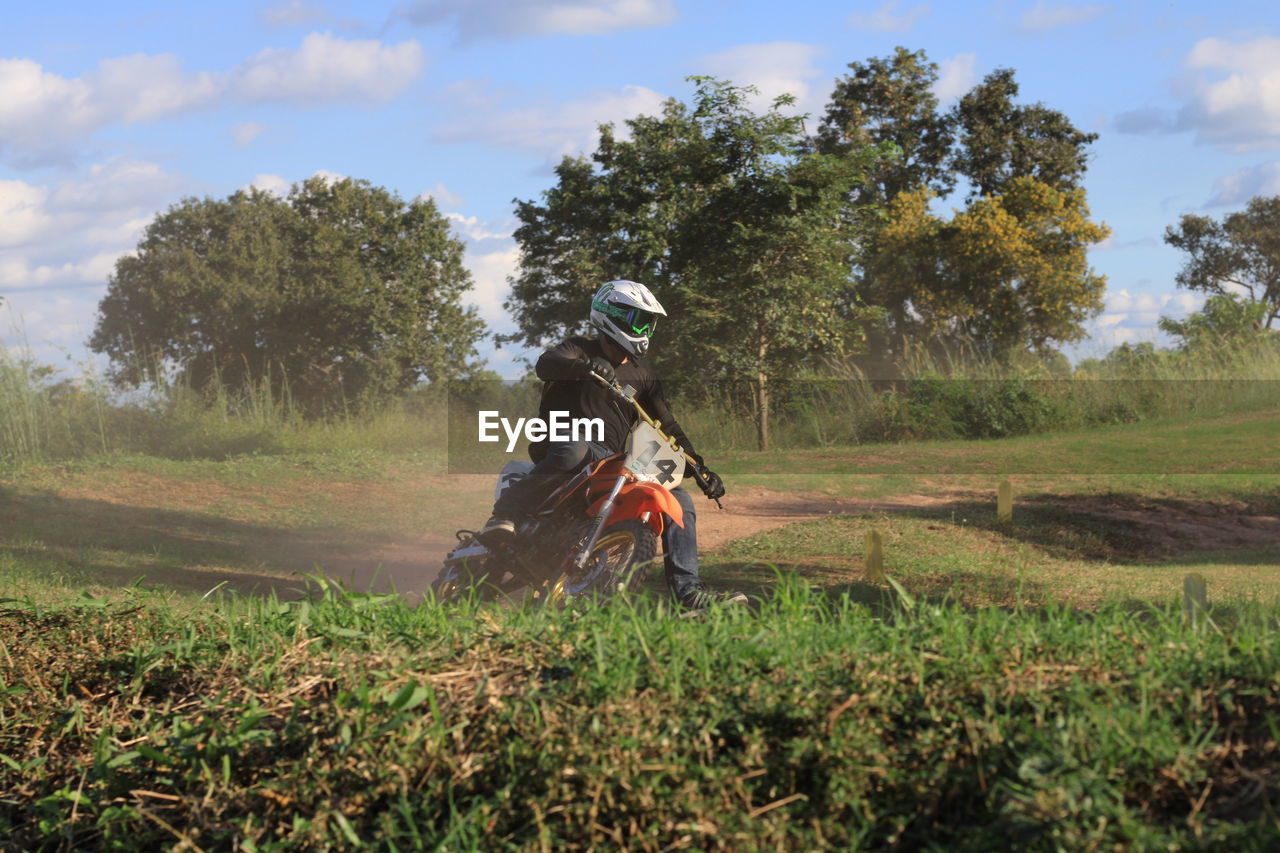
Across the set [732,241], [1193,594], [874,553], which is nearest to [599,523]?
[874,553]

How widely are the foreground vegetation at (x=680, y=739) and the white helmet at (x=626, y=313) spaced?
9.72ft

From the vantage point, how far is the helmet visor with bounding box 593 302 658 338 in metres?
6.60

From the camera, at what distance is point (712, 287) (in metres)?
18.5

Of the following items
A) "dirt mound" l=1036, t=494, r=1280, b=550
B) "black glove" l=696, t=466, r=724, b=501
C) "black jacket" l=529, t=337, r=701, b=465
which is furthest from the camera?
"dirt mound" l=1036, t=494, r=1280, b=550

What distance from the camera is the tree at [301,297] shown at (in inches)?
1134

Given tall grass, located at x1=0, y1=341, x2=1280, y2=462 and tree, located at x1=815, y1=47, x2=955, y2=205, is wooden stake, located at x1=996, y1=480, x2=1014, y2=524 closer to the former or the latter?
tall grass, located at x1=0, y1=341, x2=1280, y2=462

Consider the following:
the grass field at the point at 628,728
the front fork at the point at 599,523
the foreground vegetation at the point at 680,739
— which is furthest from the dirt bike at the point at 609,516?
the foreground vegetation at the point at 680,739

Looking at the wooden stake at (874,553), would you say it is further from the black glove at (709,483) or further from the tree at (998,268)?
the tree at (998,268)

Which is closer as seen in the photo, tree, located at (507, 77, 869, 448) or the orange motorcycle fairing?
the orange motorcycle fairing

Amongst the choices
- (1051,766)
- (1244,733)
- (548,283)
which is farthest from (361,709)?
(548,283)

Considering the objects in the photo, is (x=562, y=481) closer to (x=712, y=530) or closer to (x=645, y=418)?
(x=645, y=418)

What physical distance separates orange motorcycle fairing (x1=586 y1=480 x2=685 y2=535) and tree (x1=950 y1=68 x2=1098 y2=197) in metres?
27.4

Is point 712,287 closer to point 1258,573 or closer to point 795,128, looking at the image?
point 795,128

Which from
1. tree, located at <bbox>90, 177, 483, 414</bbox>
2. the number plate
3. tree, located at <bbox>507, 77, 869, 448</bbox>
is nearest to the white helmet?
the number plate
